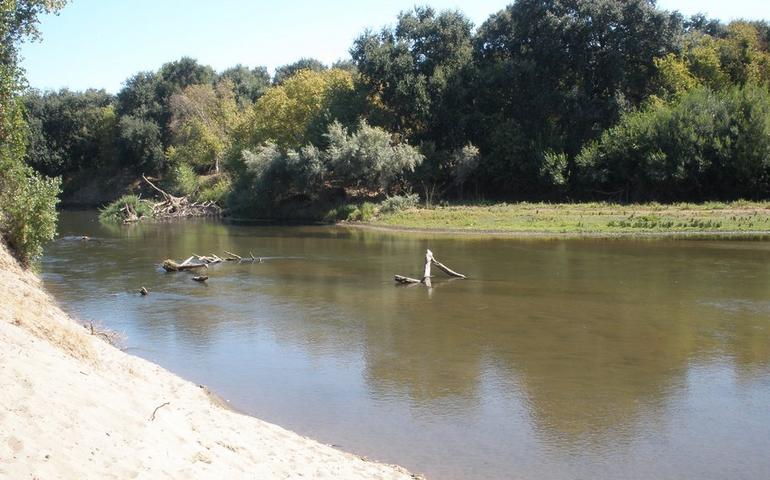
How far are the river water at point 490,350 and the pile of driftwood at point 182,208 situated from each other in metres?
34.8

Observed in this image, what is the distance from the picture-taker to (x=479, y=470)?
11289mm

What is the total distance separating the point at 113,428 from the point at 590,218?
43.5 m

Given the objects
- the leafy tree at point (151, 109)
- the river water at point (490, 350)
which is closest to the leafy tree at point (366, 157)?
the river water at point (490, 350)

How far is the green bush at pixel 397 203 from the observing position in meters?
59.0

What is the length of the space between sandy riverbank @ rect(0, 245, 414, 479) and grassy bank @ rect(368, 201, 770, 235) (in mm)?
35915

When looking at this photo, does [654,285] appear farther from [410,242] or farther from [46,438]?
[46,438]

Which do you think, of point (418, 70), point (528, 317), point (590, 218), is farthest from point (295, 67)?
point (528, 317)

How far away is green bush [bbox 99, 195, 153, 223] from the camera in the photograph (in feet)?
218

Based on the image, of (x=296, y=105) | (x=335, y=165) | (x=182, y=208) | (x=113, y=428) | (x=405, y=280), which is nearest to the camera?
(x=113, y=428)

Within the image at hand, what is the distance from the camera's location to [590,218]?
4888 cm

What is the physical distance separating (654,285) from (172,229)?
4066 centimetres

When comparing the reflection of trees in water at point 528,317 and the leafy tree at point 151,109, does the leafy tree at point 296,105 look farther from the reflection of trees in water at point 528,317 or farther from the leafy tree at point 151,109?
the reflection of trees in water at point 528,317

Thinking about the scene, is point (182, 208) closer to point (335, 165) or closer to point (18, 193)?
point (335, 165)

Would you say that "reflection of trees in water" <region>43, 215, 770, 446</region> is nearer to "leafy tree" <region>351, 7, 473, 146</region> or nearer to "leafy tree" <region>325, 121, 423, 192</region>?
"leafy tree" <region>325, 121, 423, 192</region>
